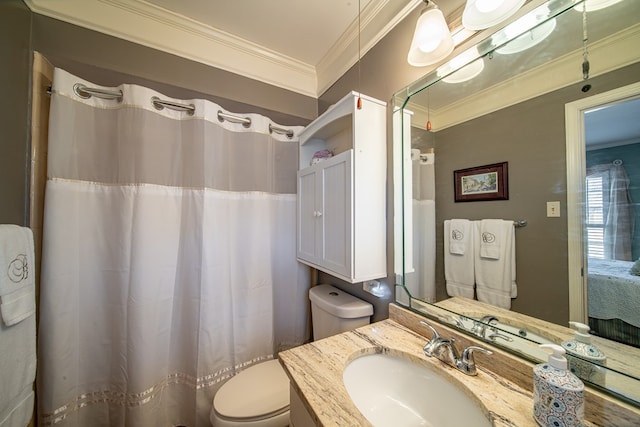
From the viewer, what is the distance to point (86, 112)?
1.09m

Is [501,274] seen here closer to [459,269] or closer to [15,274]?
[459,269]

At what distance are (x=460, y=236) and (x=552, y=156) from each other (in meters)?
0.35

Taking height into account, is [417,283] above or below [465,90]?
below

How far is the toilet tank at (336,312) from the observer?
3.64 ft

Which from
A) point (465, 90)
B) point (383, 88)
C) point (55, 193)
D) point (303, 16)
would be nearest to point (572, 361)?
point (465, 90)

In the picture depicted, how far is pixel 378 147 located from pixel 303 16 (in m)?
0.82

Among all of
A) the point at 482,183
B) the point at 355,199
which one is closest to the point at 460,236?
the point at 482,183

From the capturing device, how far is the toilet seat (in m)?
0.95

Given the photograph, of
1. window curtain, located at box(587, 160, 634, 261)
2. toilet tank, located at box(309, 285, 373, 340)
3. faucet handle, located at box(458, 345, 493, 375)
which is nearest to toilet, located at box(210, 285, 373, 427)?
toilet tank, located at box(309, 285, 373, 340)

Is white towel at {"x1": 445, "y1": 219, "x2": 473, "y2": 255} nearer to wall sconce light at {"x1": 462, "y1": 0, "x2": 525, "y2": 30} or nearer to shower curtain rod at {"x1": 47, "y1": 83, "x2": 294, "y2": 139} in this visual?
wall sconce light at {"x1": 462, "y1": 0, "x2": 525, "y2": 30}

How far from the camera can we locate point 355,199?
39.1 inches

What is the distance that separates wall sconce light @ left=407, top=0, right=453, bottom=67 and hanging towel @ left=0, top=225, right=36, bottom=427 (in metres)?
1.67

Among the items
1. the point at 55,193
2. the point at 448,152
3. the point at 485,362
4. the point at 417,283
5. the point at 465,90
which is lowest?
the point at 485,362

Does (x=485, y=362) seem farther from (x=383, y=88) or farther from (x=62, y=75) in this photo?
(x=62, y=75)
